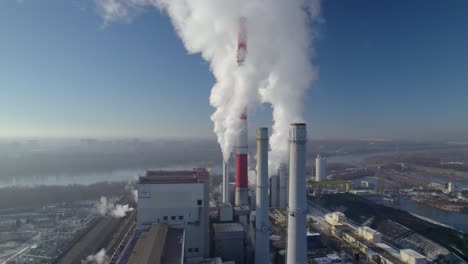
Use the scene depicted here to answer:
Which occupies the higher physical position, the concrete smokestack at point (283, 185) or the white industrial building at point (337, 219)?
the concrete smokestack at point (283, 185)

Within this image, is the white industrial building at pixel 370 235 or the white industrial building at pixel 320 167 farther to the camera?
the white industrial building at pixel 320 167

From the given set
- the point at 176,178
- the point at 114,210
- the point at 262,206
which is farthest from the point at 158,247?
the point at 114,210

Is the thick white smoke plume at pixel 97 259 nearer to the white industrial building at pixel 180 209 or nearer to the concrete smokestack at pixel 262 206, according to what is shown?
the white industrial building at pixel 180 209

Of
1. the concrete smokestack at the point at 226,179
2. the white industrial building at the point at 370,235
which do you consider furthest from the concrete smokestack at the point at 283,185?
the white industrial building at the point at 370,235

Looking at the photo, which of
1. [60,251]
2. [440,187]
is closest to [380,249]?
[60,251]

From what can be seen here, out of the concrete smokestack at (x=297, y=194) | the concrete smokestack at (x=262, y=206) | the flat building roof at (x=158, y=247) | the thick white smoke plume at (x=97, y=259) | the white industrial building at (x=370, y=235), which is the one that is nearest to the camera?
the flat building roof at (x=158, y=247)

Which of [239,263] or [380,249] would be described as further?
[380,249]

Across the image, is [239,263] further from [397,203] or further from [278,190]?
[397,203]

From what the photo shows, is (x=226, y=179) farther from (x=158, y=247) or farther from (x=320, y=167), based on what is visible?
(x=320, y=167)
